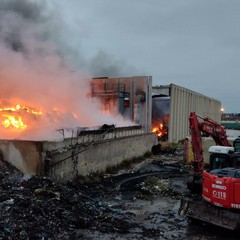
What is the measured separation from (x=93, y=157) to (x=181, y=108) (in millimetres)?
16312

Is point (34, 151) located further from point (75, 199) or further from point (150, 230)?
point (150, 230)

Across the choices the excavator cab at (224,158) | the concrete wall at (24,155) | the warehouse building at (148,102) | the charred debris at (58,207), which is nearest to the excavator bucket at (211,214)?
the charred debris at (58,207)

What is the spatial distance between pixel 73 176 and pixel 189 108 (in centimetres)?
2033

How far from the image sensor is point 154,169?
59.5 ft

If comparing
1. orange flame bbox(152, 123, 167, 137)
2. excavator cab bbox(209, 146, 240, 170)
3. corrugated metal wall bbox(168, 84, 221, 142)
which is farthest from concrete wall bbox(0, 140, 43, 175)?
orange flame bbox(152, 123, 167, 137)

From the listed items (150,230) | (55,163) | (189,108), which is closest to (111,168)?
(55,163)

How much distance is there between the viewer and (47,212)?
339 inches

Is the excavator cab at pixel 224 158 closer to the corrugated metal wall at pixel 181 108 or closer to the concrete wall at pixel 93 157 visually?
the concrete wall at pixel 93 157

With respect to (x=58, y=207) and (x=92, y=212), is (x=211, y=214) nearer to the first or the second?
(x=92, y=212)

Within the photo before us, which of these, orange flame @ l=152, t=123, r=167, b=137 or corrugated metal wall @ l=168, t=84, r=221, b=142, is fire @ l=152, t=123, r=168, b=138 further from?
corrugated metal wall @ l=168, t=84, r=221, b=142

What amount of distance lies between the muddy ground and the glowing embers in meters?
3.27

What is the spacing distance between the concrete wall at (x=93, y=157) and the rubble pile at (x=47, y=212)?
1.41 m

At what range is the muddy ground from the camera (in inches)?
311

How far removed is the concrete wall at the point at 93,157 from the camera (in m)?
12.7
